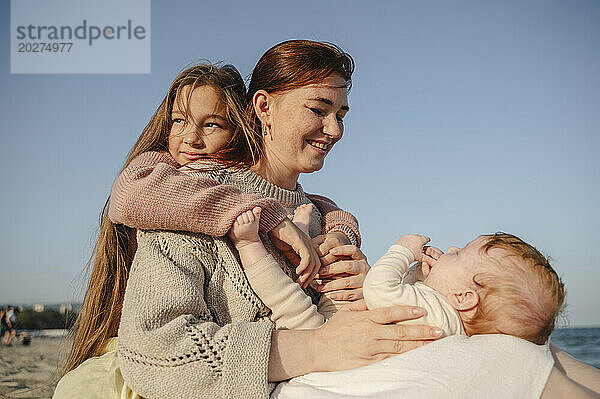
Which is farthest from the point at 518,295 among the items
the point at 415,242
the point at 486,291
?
the point at 415,242

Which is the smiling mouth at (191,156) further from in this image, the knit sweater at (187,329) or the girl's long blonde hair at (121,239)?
the knit sweater at (187,329)

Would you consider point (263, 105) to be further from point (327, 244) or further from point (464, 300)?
point (464, 300)

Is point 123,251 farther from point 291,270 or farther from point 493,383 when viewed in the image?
point 493,383

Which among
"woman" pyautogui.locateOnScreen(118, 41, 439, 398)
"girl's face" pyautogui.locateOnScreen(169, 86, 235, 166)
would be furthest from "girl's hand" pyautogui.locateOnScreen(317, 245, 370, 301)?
"girl's face" pyautogui.locateOnScreen(169, 86, 235, 166)

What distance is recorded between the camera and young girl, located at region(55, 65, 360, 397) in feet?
7.40

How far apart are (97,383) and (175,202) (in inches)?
30.9

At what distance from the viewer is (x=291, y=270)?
106 inches

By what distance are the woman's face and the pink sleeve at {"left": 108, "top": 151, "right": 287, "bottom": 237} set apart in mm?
593

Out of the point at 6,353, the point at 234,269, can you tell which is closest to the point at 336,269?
the point at 234,269

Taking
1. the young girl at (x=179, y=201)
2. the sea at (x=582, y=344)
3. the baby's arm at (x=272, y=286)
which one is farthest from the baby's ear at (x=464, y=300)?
the sea at (x=582, y=344)

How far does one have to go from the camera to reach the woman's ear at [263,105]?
118 inches

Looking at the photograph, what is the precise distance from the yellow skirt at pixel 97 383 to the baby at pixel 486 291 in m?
1.03

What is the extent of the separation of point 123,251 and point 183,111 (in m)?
0.80

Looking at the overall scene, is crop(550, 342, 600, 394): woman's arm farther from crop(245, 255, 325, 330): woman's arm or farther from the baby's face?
crop(245, 255, 325, 330): woman's arm
